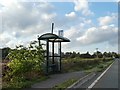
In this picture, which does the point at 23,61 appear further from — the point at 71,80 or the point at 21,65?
the point at 71,80

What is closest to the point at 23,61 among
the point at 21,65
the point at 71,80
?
the point at 21,65

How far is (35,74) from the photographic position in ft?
69.0

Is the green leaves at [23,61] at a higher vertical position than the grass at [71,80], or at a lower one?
higher

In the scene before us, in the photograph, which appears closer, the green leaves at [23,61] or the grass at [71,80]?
the grass at [71,80]

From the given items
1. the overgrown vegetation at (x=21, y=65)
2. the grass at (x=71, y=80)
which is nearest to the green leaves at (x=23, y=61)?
the overgrown vegetation at (x=21, y=65)

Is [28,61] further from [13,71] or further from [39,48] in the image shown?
[39,48]

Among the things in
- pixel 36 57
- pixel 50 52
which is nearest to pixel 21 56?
pixel 36 57

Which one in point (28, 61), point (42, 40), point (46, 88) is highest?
point (42, 40)

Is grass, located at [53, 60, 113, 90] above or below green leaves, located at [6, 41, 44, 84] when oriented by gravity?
below

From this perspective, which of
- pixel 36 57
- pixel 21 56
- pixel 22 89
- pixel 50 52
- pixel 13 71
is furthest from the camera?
pixel 50 52

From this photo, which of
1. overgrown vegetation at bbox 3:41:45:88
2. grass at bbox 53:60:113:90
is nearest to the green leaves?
overgrown vegetation at bbox 3:41:45:88

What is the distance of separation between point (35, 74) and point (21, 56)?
3341 millimetres

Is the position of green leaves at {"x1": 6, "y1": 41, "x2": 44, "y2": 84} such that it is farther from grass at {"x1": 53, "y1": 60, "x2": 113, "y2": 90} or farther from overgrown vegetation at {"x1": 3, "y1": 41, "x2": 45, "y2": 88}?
grass at {"x1": 53, "y1": 60, "x2": 113, "y2": 90}

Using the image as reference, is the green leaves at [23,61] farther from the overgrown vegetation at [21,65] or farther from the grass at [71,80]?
the grass at [71,80]
